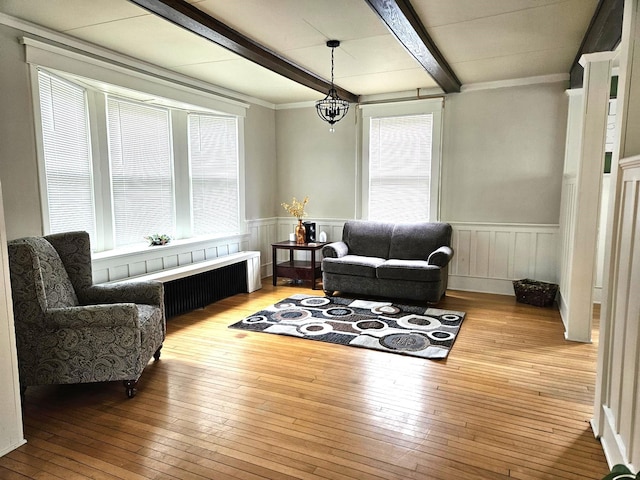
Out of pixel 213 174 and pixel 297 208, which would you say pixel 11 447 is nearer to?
pixel 213 174

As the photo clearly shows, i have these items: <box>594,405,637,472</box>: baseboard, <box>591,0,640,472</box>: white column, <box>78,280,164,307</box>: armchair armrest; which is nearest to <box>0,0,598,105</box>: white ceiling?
<box>591,0,640,472</box>: white column

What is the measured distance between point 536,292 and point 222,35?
4.10m

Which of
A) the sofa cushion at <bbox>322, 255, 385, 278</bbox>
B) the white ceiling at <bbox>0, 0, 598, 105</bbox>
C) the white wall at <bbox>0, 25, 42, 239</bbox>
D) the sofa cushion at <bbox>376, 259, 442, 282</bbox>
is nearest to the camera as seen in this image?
the white ceiling at <bbox>0, 0, 598, 105</bbox>

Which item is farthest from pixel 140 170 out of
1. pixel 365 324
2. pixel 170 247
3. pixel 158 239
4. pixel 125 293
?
pixel 365 324

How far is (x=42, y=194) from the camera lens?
3299 mm

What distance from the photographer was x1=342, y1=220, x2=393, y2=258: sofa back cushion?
545 centimetres

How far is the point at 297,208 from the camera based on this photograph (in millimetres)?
6320

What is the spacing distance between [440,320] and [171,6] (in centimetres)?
348

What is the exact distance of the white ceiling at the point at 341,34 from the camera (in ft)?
9.53

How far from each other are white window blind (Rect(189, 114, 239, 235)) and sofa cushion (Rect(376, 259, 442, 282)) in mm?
2142

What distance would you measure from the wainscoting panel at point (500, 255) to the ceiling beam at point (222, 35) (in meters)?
2.80

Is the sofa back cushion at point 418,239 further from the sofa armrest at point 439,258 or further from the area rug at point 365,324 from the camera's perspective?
the area rug at point 365,324

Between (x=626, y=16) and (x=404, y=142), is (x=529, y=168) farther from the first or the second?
(x=626, y=16)

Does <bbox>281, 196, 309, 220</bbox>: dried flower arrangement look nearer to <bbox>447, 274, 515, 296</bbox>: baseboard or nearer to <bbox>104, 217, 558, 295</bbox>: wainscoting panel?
<bbox>104, 217, 558, 295</bbox>: wainscoting panel
